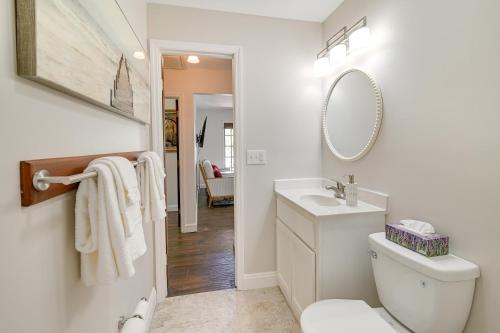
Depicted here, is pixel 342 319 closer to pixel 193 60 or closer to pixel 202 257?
pixel 202 257

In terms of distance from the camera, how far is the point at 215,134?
7.90m

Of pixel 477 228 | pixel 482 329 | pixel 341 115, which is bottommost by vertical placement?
pixel 482 329

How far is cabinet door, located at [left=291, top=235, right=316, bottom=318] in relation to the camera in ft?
4.85

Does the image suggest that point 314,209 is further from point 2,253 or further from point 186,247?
point 186,247

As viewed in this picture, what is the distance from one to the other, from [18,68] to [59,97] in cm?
17

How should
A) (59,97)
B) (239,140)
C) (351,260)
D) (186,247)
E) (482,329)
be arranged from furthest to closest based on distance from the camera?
(186,247) → (239,140) → (351,260) → (482,329) → (59,97)

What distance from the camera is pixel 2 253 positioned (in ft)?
1.62

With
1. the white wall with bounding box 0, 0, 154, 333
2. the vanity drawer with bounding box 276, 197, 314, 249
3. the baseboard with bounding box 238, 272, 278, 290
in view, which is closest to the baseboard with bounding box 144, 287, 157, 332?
the baseboard with bounding box 238, 272, 278, 290

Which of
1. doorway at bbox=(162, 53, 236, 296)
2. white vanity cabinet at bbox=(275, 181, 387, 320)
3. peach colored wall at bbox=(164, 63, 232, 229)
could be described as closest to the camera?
white vanity cabinet at bbox=(275, 181, 387, 320)

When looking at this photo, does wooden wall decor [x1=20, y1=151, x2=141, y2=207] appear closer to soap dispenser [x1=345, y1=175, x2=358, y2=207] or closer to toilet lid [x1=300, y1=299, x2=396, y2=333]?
toilet lid [x1=300, y1=299, x2=396, y2=333]

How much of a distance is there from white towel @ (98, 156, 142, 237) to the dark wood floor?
154cm

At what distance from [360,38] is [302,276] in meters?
1.62

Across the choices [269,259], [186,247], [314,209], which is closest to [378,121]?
[314,209]

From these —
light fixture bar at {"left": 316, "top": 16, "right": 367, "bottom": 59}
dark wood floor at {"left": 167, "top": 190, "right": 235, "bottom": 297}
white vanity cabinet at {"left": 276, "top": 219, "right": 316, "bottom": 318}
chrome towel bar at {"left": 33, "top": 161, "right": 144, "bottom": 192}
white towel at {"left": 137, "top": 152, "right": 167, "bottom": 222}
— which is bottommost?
dark wood floor at {"left": 167, "top": 190, "right": 235, "bottom": 297}
